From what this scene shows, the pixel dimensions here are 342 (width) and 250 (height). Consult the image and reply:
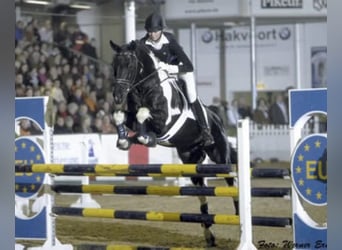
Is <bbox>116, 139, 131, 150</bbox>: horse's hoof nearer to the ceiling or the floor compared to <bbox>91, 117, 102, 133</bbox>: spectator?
nearer to the ceiling

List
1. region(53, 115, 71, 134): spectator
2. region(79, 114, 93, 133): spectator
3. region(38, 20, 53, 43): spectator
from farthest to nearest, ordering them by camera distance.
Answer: region(38, 20, 53, 43): spectator < region(79, 114, 93, 133): spectator < region(53, 115, 71, 134): spectator

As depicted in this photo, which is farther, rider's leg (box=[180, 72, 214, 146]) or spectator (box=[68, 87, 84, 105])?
spectator (box=[68, 87, 84, 105])

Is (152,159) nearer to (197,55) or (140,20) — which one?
(140,20)

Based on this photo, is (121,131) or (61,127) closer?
(121,131)

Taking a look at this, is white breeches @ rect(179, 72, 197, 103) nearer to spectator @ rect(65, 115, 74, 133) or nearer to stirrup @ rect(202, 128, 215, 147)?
stirrup @ rect(202, 128, 215, 147)

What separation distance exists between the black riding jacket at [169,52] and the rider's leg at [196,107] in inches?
3.9

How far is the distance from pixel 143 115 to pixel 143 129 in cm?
10

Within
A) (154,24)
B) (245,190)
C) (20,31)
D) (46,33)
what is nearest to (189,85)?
(154,24)

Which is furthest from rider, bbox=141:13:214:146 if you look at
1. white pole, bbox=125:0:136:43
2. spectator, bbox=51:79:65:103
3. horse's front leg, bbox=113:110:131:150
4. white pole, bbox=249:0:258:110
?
white pole, bbox=249:0:258:110

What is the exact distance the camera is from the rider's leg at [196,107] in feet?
17.9

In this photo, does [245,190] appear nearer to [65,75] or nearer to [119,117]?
[119,117]

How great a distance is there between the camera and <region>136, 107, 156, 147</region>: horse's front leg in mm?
5078

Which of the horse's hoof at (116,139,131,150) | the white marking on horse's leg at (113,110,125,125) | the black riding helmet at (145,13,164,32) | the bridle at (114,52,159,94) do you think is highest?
the black riding helmet at (145,13,164,32)

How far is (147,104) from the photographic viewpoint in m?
5.18
